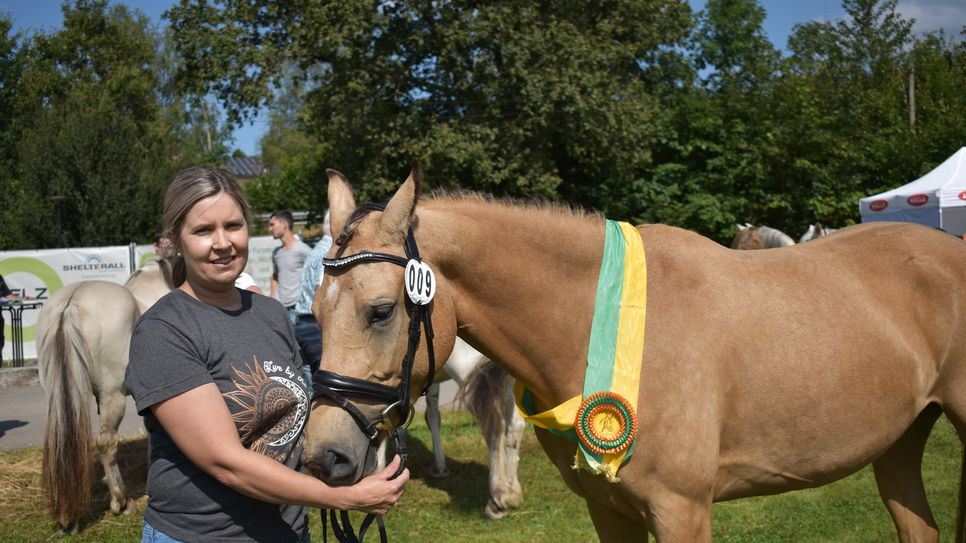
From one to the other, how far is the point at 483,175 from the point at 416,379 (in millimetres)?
15969

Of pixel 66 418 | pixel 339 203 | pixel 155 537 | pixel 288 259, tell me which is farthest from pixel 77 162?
pixel 155 537

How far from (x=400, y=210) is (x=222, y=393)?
0.71 metres

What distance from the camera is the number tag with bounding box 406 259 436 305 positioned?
7.02 feet

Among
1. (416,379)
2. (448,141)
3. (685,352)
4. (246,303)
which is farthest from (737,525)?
(448,141)

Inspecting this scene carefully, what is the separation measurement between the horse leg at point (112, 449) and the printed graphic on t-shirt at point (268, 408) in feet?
14.5

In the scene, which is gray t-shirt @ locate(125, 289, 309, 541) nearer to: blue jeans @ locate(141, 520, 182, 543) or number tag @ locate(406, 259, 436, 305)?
blue jeans @ locate(141, 520, 182, 543)

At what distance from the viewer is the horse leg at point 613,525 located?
2.76m

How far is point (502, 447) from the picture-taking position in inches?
222

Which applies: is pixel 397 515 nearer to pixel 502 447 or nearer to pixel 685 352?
pixel 502 447

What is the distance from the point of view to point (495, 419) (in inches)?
206

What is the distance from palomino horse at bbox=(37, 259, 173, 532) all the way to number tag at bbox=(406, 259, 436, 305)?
3310 mm

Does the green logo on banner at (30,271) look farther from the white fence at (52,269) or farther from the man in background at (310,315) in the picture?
the man in background at (310,315)

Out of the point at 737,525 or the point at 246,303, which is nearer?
the point at 246,303

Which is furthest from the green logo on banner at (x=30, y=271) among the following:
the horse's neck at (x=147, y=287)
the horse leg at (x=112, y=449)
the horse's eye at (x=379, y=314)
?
the horse's eye at (x=379, y=314)
